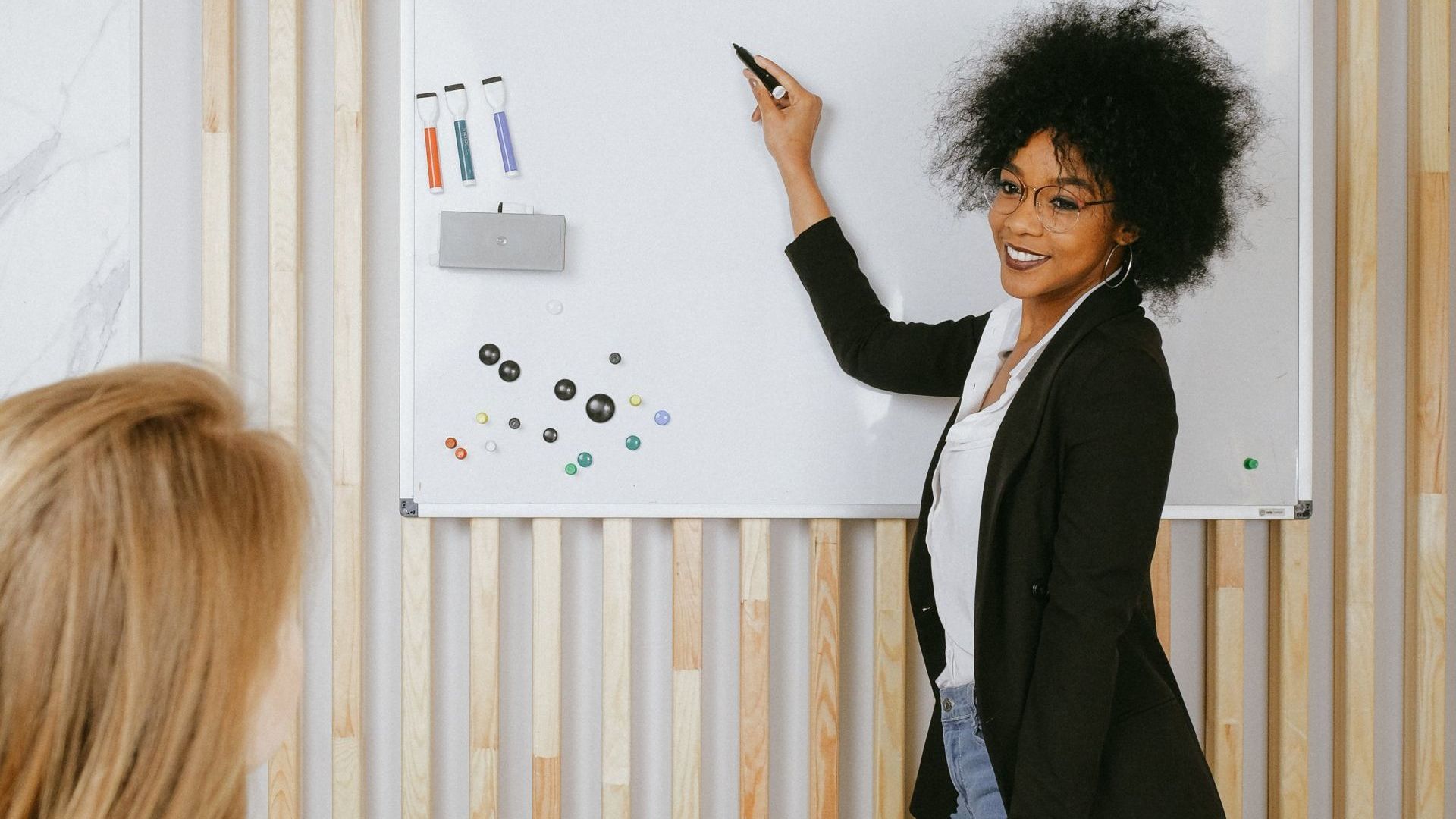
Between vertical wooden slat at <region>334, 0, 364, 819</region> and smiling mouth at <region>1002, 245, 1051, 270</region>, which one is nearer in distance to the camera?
smiling mouth at <region>1002, 245, 1051, 270</region>

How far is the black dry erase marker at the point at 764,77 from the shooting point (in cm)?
175

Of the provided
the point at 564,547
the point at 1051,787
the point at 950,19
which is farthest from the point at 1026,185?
the point at 564,547

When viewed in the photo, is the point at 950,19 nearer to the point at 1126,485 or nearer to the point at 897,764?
the point at 1126,485

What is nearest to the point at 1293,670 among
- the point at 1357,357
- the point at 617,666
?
the point at 1357,357

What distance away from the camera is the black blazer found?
48.3 inches

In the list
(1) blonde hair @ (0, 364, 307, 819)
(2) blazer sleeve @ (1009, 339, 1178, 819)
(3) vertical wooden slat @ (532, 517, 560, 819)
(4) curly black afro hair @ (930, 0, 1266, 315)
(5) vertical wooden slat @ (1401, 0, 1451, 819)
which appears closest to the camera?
(1) blonde hair @ (0, 364, 307, 819)

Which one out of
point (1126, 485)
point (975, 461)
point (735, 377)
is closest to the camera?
point (1126, 485)

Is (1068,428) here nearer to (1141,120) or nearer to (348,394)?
(1141,120)

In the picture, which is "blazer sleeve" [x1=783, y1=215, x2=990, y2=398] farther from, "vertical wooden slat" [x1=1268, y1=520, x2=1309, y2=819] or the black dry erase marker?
"vertical wooden slat" [x1=1268, y1=520, x2=1309, y2=819]

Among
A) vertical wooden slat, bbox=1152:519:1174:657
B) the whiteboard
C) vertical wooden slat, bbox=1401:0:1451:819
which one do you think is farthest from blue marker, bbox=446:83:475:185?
vertical wooden slat, bbox=1401:0:1451:819

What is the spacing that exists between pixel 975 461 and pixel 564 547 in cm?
80

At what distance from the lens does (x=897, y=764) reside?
1.85m

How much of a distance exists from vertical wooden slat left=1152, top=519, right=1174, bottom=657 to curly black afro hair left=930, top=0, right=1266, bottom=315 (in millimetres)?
534

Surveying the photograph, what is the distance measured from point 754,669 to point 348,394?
2.77 ft
